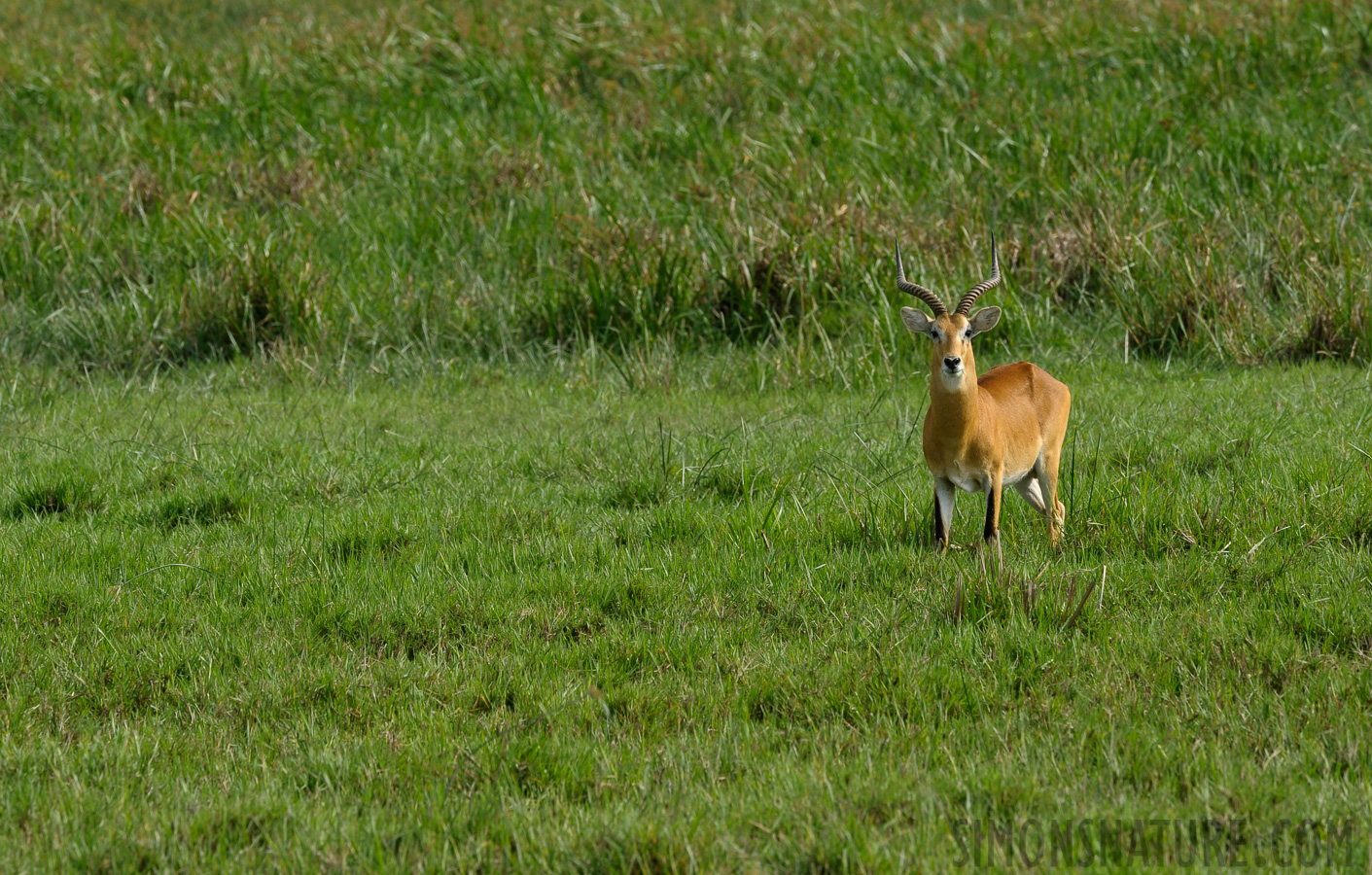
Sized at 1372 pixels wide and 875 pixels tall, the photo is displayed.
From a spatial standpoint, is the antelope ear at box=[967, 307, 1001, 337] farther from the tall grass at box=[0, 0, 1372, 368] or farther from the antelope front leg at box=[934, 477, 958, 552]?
the tall grass at box=[0, 0, 1372, 368]

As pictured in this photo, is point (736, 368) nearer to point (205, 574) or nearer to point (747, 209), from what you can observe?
point (747, 209)

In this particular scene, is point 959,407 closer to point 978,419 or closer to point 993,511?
point 978,419

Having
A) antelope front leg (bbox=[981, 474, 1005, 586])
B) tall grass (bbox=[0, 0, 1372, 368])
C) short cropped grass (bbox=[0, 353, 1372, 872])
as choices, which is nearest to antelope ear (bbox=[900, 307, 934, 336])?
antelope front leg (bbox=[981, 474, 1005, 586])

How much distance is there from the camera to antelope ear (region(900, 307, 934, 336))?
4.97 m

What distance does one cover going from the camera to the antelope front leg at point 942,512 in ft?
17.3

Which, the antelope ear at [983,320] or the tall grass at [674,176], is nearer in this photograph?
the antelope ear at [983,320]

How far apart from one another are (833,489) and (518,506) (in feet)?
4.93

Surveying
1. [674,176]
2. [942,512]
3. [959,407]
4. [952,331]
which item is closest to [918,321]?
[952,331]

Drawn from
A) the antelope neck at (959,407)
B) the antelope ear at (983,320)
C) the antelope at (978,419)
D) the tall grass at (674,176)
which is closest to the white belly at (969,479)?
the antelope at (978,419)

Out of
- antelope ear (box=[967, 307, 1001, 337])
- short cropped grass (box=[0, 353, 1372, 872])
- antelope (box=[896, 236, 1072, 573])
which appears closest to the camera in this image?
short cropped grass (box=[0, 353, 1372, 872])

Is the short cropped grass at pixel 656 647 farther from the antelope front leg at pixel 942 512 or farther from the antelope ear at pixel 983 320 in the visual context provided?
the antelope ear at pixel 983 320

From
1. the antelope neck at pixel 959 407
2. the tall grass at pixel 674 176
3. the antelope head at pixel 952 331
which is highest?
the antelope head at pixel 952 331

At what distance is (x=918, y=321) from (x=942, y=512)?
800mm

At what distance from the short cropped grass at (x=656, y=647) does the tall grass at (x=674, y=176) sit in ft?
8.98
